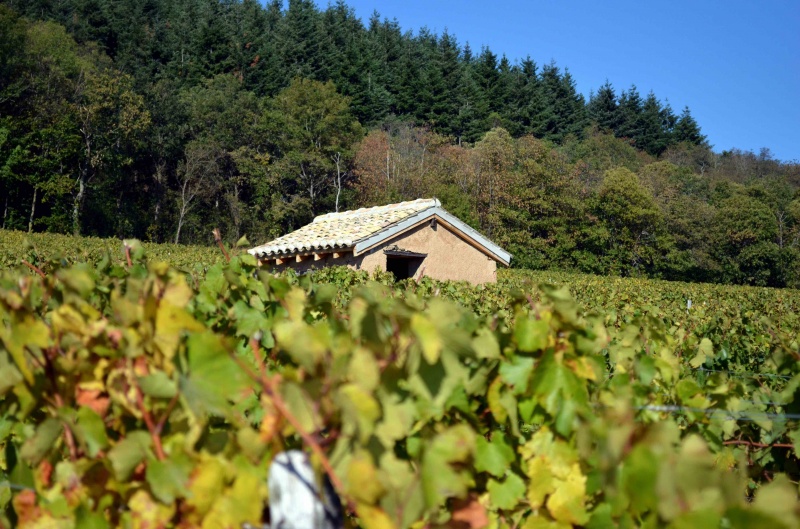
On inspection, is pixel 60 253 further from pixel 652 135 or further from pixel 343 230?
pixel 652 135

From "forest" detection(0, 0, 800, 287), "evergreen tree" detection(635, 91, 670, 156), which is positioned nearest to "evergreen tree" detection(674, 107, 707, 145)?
"evergreen tree" detection(635, 91, 670, 156)

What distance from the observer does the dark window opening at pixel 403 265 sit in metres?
21.1

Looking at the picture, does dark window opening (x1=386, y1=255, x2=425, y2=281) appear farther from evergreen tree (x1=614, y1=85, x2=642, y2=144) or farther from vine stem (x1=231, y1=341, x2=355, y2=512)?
evergreen tree (x1=614, y1=85, x2=642, y2=144)

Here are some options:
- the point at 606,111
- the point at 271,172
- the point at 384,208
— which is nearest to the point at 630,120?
the point at 606,111

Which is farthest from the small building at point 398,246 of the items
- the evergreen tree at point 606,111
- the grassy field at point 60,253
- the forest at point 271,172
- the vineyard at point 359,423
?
the evergreen tree at point 606,111

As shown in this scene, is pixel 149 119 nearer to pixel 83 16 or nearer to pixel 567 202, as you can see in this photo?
pixel 83 16

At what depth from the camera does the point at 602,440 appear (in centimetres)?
180

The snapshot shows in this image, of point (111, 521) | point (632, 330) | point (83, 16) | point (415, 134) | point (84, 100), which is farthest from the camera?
point (83, 16)

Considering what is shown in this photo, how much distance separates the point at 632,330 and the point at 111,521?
2.43 meters

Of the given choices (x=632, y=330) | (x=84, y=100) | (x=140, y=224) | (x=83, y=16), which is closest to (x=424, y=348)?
(x=632, y=330)

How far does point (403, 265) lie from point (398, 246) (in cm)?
367

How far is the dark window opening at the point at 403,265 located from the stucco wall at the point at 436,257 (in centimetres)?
33

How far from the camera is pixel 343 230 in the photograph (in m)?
20.4

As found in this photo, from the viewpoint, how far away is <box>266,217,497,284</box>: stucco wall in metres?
19.1
